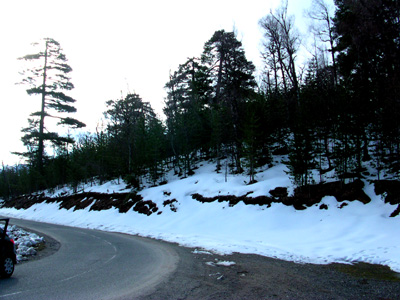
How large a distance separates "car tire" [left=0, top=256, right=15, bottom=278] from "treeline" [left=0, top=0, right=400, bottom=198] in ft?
48.3

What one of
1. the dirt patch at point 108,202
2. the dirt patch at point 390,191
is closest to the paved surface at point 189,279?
the dirt patch at point 390,191

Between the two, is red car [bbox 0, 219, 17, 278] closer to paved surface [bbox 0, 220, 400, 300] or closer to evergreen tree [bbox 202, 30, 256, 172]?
paved surface [bbox 0, 220, 400, 300]

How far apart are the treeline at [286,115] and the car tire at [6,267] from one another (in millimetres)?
14737

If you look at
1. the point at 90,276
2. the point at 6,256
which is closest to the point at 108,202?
the point at 6,256

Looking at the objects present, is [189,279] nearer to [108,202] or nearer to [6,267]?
[6,267]

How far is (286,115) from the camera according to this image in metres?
26.8

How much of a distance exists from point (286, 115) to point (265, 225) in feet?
48.7

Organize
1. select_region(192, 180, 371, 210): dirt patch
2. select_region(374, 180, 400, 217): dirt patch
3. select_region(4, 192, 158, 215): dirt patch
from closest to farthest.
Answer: select_region(374, 180, 400, 217): dirt patch < select_region(192, 180, 371, 210): dirt patch < select_region(4, 192, 158, 215): dirt patch

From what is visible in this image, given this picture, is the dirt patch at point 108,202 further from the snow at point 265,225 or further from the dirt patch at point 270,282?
the dirt patch at point 270,282

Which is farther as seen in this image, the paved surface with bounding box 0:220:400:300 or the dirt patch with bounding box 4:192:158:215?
the dirt patch with bounding box 4:192:158:215

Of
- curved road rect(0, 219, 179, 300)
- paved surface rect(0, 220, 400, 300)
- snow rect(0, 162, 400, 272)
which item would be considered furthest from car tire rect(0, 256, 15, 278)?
snow rect(0, 162, 400, 272)

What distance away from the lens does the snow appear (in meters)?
10.1

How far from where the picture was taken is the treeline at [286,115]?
1507 cm

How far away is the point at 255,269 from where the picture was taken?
7.68 metres
